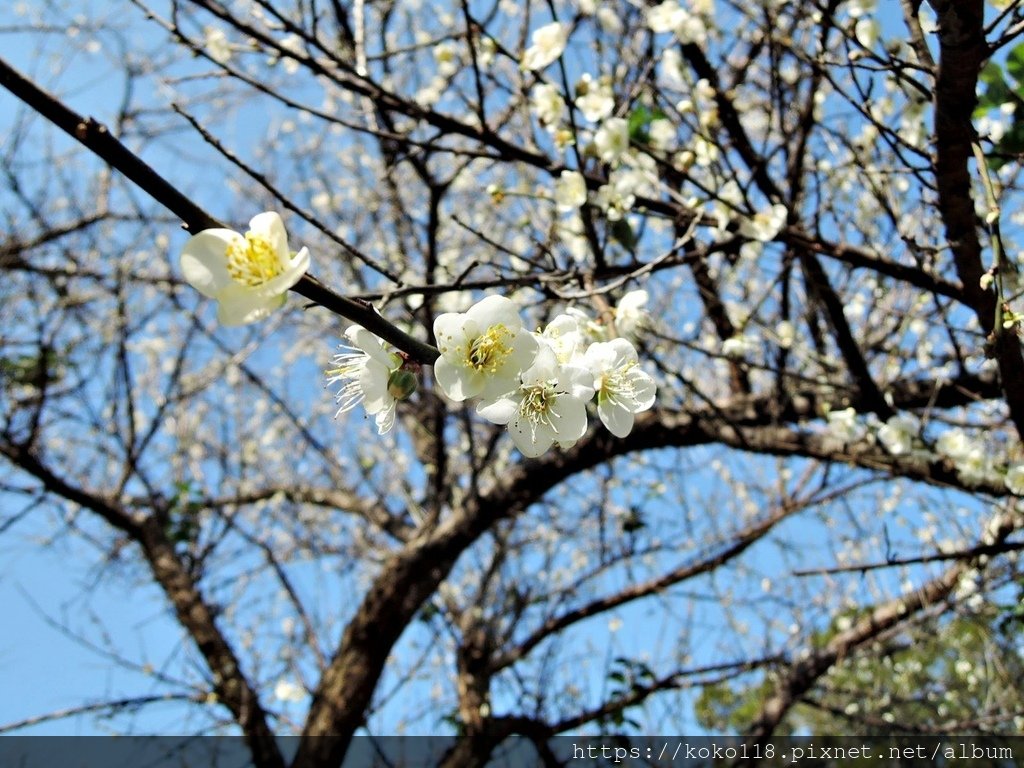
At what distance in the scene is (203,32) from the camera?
9.49 feet

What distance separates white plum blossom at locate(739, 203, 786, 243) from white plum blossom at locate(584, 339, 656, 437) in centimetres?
104

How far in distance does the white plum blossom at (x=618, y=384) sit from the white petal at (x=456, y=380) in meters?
0.21


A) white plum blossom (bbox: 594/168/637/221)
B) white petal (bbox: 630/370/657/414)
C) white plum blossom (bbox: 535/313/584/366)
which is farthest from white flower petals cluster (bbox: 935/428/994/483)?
white plum blossom (bbox: 535/313/584/366)

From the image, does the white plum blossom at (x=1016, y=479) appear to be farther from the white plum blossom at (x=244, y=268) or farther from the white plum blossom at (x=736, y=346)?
the white plum blossom at (x=244, y=268)

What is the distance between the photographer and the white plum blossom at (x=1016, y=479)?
1945 mm

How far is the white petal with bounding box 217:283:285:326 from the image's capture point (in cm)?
81

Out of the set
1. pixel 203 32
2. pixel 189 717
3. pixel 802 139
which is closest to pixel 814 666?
pixel 802 139

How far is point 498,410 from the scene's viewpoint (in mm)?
996

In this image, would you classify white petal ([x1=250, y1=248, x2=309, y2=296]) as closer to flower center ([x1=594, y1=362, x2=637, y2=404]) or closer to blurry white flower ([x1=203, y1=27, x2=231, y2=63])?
flower center ([x1=594, y1=362, x2=637, y2=404])

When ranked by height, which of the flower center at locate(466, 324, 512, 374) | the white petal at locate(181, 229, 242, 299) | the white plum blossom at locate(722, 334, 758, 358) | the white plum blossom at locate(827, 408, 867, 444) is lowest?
the white petal at locate(181, 229, 242, 299)

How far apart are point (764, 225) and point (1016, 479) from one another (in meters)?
0.95

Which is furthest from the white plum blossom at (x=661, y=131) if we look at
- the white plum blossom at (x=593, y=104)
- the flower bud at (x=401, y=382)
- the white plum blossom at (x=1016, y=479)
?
the flower bud at (x=401, y=382)

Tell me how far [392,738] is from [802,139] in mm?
3328

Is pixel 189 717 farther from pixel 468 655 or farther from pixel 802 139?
pixel 802 139
